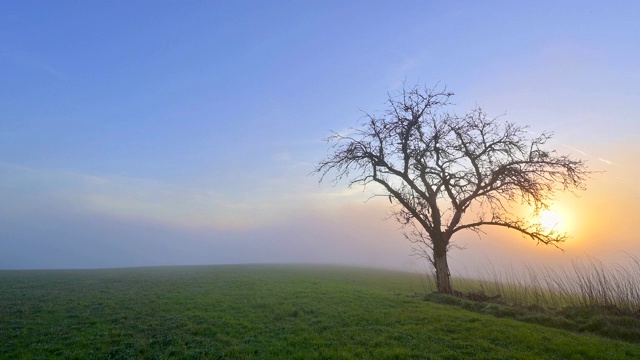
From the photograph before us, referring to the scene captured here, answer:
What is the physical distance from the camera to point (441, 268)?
2308cm

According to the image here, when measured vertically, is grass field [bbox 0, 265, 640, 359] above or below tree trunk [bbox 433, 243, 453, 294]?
below

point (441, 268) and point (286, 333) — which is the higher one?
point (441, 268)

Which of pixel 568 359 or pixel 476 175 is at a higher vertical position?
pixel 476 175

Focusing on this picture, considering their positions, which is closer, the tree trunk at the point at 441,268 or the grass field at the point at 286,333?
the grass field at the point at 286,333

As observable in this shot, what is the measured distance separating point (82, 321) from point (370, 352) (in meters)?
14.4

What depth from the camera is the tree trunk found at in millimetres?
22688

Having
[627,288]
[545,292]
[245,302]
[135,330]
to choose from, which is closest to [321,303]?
[245,302]

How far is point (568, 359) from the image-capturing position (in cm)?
1012

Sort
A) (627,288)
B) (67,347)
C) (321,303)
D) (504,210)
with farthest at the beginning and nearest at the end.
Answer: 1. (504,210)
2. (321,303)
3. (627,288)
4. (67,347)

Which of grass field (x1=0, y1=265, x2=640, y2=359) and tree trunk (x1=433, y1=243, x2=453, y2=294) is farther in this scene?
tree trunk (x1=433, y1=243, x2=453, y2=294)

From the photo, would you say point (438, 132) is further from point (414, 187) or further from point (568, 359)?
point (568, 359)

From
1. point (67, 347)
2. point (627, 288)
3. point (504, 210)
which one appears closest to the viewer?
point (67, 347)

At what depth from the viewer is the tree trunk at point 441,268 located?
2269cm

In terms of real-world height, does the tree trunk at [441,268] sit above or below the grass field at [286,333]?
above
